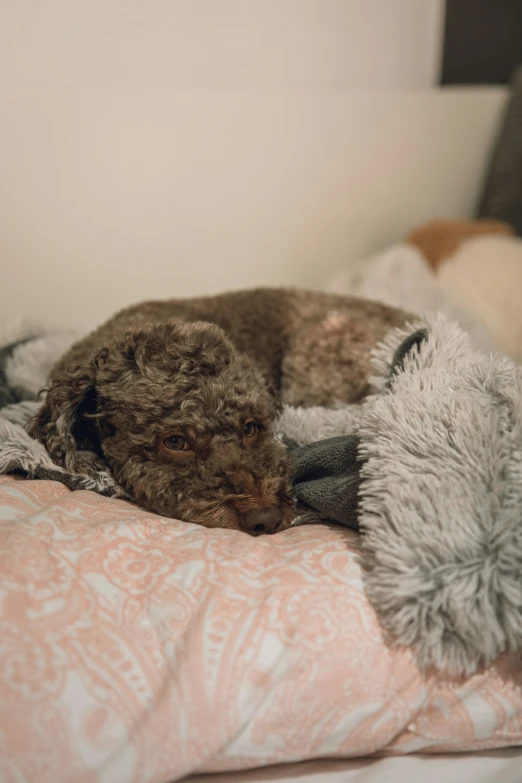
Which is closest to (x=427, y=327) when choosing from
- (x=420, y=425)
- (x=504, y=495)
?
(x=420, y=425)

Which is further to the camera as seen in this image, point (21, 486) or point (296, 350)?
point (296, 350)

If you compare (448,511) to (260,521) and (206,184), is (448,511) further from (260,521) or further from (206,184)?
(206,184)

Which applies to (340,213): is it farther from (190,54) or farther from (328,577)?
(328,577)

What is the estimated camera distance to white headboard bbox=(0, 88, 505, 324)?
2.21 metres

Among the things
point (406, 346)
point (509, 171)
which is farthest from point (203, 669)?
point (509, 171)

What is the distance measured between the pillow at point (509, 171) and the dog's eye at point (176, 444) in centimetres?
226

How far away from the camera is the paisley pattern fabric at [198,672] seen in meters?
0.84

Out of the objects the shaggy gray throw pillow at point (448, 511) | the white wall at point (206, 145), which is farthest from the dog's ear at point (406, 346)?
the white wall at point (206, 145)

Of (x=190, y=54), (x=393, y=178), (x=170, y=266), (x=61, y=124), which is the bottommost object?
(x=170, y=266)

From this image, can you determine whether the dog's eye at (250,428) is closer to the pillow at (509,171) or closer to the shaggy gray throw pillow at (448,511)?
the shaggy gray throw pillow at (448,511)

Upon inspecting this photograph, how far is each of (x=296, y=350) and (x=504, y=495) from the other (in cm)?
110

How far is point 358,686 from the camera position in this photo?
0.91m

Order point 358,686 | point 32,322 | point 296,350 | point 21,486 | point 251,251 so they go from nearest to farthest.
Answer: point 358,686, point 21,486, point 296,350, point 32,322, point 251,251

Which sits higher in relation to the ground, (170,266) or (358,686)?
Answer: (170,266)
